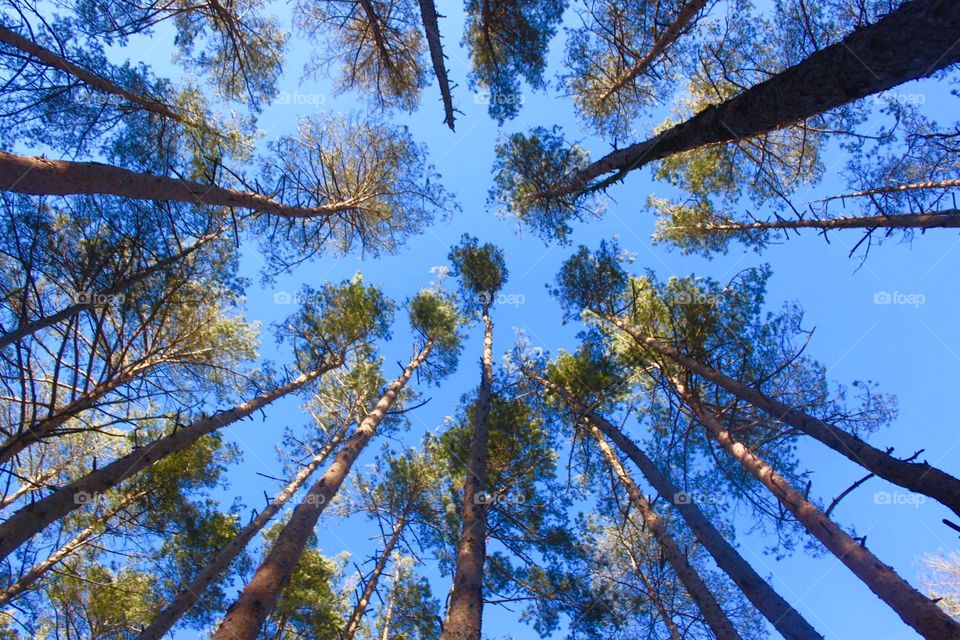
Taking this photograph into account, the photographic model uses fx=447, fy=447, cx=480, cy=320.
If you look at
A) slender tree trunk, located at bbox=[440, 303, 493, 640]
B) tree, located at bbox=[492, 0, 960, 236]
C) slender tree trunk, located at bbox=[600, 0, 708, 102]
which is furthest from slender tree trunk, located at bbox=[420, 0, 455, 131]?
slender tree trunk, located at bbox=[440, 303, 493, 640]

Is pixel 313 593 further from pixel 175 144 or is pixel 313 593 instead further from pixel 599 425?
pixel 175 144

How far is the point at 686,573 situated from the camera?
6.46 meters

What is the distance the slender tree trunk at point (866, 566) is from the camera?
3992mm

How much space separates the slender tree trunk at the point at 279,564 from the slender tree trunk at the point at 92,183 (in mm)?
4156

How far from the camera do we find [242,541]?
26.2ft

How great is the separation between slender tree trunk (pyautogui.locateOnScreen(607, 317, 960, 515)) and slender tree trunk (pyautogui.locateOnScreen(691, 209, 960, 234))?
9.16 ft

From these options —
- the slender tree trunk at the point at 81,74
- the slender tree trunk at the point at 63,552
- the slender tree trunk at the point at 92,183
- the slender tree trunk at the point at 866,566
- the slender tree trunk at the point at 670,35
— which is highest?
the slender tree trunk at the point at 670,35

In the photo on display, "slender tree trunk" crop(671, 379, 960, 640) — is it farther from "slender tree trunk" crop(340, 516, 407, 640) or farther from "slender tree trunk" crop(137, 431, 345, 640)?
"slender tree trunk" crop(137, 431, 345, 640)

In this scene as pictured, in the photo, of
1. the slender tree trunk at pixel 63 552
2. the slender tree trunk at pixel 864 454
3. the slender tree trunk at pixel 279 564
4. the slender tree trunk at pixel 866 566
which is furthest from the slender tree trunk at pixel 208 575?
the slender tree trunk at pixel 864 454

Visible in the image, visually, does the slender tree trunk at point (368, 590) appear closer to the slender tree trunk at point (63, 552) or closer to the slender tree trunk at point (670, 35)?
the slender tree trunk at point (63, 552)

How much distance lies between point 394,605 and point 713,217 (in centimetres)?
1329

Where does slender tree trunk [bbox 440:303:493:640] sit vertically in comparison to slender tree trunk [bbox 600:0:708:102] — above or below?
below

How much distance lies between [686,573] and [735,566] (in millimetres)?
851

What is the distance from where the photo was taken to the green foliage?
31.7 ft
